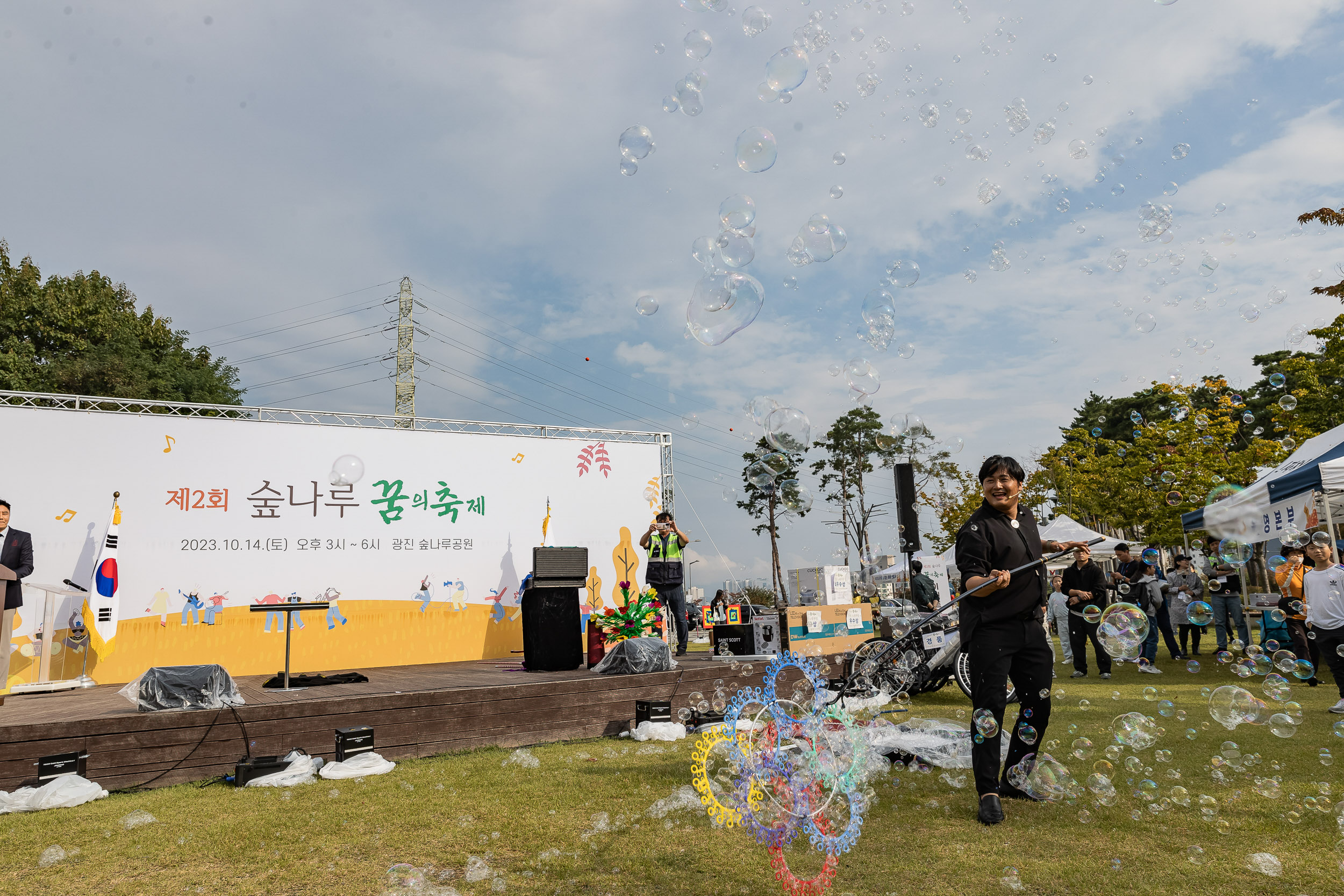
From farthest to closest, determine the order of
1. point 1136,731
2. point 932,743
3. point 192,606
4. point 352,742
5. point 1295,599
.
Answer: point 192,606 → point 1295,599 → point 352,742 → point 932,743 → point 1136,731

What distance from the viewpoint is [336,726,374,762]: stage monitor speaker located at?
5203 millimetres

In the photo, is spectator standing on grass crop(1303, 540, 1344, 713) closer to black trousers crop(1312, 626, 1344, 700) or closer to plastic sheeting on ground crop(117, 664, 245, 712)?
black trousers crop(1312, 626, 1344, 700)

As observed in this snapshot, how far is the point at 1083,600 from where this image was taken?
27.9 ft

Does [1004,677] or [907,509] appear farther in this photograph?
[907,509]

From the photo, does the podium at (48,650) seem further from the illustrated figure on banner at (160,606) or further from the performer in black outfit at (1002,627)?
the performer in black outfit at (1002,627)

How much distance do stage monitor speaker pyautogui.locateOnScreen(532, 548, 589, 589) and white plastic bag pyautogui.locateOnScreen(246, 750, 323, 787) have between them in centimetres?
352

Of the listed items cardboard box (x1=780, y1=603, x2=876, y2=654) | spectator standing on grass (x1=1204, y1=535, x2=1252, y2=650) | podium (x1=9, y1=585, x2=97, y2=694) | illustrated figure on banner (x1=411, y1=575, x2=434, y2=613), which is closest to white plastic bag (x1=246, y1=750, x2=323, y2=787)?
podium (x1=9, y1=585, x2=97, y2=694)

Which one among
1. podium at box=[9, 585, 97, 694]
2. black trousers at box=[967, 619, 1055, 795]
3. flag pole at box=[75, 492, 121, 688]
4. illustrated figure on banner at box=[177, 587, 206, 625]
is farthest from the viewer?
illustrated figure on banner at box=[177, 587, 206, 625]

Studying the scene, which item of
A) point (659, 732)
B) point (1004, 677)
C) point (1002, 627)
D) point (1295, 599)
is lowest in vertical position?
point (659, 732)

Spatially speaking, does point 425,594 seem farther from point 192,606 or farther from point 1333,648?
point 1333,648

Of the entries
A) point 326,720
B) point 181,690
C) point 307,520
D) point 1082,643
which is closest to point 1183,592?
point 1082,643

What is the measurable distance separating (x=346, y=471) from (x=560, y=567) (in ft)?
13.3

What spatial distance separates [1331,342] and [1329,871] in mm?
16605

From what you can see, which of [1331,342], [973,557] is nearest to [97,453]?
[973,557]
